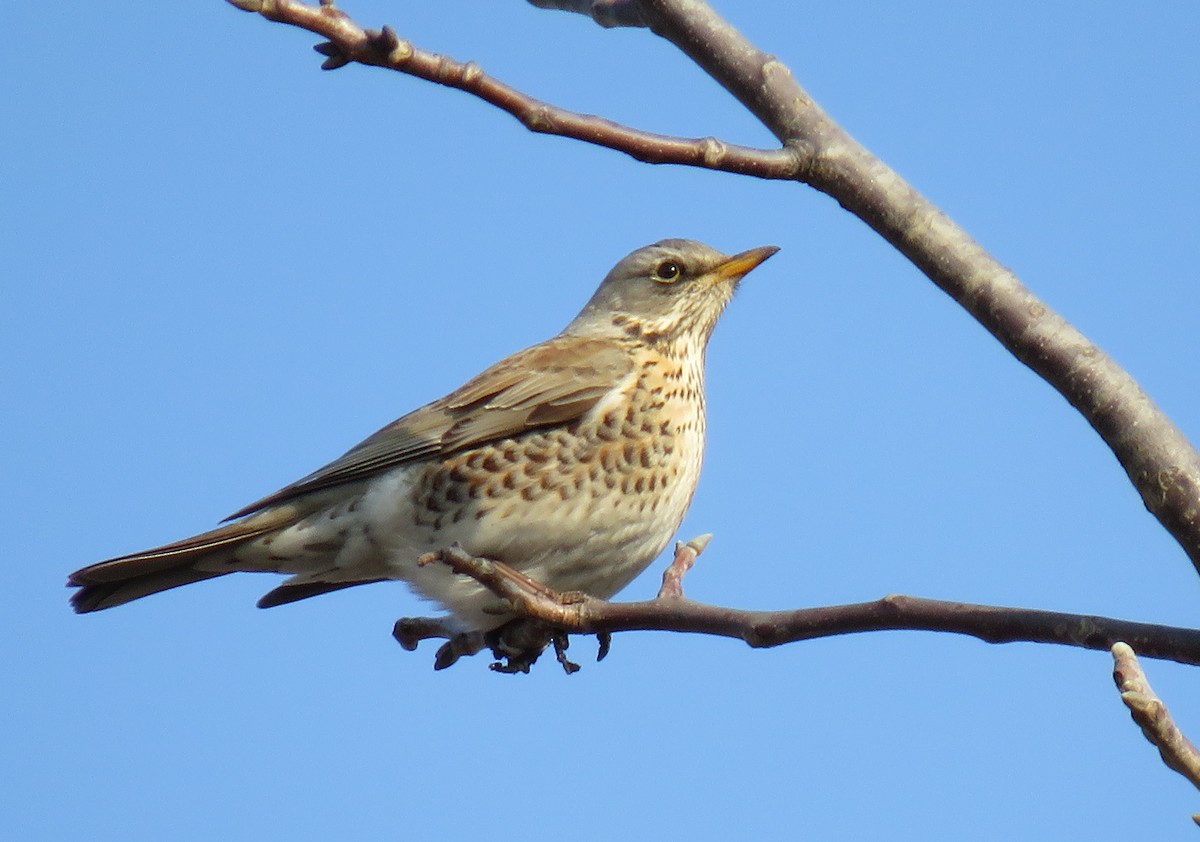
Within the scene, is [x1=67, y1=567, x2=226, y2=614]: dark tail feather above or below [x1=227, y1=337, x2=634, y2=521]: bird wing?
below

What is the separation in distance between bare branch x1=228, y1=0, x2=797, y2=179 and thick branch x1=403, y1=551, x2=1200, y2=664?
42.1 inches

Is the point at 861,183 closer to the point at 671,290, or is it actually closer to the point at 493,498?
the point at 493,498

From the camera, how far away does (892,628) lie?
289 centimetres

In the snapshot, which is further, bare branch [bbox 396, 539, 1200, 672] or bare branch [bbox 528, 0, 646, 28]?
bare branch [bbox 528, 0, 646, 28]

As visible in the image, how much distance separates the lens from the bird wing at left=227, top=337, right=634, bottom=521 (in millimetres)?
6512

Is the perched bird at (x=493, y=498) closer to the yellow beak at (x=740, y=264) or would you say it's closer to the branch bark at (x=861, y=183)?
the yellow beak at (x=740, y=264)

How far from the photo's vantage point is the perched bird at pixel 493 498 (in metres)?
6.17

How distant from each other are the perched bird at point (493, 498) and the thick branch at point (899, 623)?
2.29 meters

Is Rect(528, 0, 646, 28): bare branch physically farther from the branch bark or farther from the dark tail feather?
the dark tail feather

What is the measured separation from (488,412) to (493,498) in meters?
0.57

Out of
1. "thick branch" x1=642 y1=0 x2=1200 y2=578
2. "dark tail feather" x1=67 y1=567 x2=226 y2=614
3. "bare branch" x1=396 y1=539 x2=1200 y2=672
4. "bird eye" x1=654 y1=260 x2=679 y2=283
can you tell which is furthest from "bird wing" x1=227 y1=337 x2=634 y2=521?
"thick branch" x1=642 y1=0 x2=1200 y2=578

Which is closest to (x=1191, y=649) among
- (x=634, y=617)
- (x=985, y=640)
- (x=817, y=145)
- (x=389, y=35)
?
(x=985, y=640)

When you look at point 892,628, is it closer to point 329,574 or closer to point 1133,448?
point 1133,448

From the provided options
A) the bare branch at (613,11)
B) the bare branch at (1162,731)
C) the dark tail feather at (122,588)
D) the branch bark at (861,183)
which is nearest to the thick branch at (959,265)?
the branch bark at (861,183)
